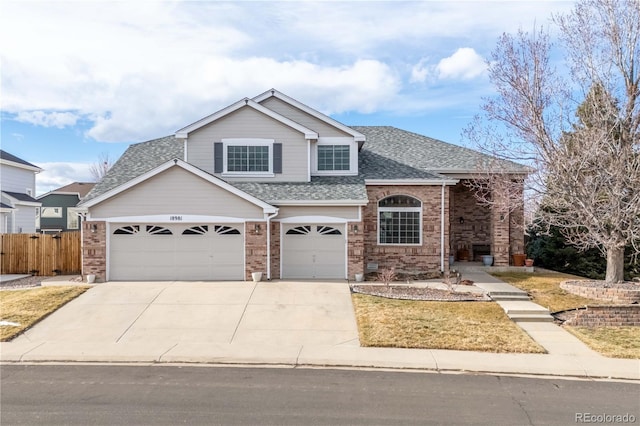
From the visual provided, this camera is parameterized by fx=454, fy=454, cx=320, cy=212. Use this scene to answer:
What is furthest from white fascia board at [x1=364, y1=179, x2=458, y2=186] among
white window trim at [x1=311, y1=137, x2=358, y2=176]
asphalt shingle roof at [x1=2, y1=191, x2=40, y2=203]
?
asphalt shingle roof at [x1=2, y1=191, x2=40, y2=203]

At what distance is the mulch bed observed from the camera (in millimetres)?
14891

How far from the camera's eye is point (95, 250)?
663 inches

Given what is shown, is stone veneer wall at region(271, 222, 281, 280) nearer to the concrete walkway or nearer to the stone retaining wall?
the concrete walkway

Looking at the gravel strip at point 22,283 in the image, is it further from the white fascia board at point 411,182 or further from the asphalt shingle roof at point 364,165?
the white fascia board at point 411,182

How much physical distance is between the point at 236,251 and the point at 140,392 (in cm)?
942

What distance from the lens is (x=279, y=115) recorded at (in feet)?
63.5

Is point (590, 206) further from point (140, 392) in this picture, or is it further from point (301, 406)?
point (140, 392)

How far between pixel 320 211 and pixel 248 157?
422cm

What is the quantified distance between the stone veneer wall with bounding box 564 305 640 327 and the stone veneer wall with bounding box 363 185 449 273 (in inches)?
272

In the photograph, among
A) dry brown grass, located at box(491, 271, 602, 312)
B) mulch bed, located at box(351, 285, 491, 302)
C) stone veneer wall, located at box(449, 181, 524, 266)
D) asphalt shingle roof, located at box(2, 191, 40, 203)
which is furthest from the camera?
asphalt shingle roof, located at box(2, 191, 40, 203)

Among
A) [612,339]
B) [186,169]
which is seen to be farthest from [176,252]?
[612,339]

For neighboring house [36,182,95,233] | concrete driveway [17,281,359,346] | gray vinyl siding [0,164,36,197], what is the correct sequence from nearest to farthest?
concrete driveway [17,281,359,346]
gray vinyl siding [0,164,36,197]
neighboring house [36,182,95,233]

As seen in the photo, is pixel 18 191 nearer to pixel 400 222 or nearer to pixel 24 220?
pixel 24 220

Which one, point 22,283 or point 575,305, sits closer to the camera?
point 575,305
